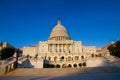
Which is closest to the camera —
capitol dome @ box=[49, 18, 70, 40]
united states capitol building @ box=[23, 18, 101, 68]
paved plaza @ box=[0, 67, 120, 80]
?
paved plaza @ box=[0, 67, 120, 80]

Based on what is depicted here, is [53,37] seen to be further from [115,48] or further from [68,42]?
[115,48]

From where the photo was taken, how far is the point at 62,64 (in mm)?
62562

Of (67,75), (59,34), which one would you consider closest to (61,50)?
(59,34)

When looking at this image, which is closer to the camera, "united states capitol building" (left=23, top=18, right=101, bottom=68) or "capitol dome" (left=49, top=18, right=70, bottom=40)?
"united states capitol building" (left=23, top=18, right=101, bottom=68)

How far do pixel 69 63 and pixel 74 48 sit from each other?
24919mm

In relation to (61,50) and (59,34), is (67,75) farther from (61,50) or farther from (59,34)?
(59,34)

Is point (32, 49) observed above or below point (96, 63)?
above

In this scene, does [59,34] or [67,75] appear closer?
[67,75]

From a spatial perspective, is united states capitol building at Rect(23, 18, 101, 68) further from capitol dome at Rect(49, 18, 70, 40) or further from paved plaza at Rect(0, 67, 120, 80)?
paved plaza at Rect(0, 67, 120, 80)

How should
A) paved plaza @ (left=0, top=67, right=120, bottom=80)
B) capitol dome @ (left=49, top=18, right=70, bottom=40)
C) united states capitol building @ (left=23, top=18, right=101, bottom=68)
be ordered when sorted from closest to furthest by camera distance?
paved plaza @ (left=0, top=67, right=120, bottom=80) < united states capitol building @ (left=23, top=18, right=101, bottom=68) < capitol dome @ (left=49, top=18, right=70, bottom=40)

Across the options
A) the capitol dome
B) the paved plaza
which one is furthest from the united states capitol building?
the paved plaza

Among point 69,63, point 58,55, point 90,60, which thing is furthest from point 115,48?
point 58,55

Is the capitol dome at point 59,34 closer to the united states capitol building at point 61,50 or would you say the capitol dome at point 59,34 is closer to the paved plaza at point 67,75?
the united states capitol building at point 61,50

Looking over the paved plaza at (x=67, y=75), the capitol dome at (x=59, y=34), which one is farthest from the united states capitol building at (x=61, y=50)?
the paved plaza at (x=67, y=75)
